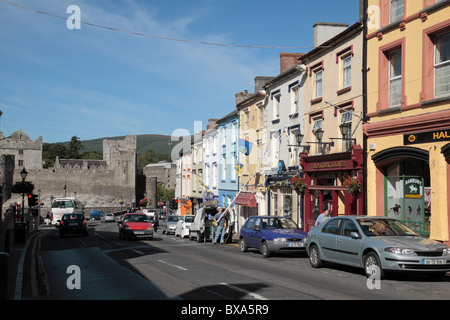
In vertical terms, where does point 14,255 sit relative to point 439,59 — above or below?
below

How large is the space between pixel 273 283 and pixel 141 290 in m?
2.94

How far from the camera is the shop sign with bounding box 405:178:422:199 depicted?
57.8ft

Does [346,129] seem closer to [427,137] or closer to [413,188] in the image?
[413,188]

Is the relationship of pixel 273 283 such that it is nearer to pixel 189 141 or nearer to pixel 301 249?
pixel 301 249

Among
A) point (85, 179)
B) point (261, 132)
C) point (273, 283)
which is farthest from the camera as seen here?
point (85, 179)

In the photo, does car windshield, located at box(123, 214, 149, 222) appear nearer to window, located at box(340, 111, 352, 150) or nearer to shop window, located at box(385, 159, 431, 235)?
window, located at box(340, 111, 352, 150)

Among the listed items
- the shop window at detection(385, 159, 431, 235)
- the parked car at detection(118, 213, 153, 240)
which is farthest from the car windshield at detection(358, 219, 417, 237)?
the parked car at detection(118, 213, 153, 240)

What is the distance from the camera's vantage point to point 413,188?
18.0 meters

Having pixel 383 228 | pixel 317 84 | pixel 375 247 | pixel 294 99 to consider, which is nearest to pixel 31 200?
pixel 294 99

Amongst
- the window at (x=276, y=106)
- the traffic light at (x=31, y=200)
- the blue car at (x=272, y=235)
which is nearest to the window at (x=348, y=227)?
the blue car at (x=272, y=235)

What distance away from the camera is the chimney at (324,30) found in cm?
2636
